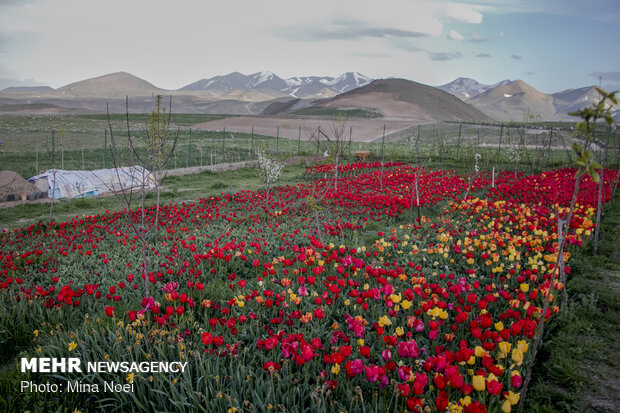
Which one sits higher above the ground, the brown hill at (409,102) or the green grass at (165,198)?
the brown hill at (409,102)

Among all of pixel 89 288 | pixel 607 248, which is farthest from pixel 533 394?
pixel 607 248

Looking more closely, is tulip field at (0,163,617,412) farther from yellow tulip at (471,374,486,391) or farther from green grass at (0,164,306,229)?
green grass at (0,164,306,229)

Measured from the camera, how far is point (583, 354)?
3.44 metres

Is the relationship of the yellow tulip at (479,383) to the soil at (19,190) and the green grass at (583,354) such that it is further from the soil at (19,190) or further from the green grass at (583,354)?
the soil at (19,190)

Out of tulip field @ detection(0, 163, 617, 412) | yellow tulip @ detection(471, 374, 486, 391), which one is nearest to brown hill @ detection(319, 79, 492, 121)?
tulip field @ detection(0, 163, 617, 412)

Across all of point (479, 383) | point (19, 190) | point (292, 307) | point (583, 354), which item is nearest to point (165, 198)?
point (19, 190)

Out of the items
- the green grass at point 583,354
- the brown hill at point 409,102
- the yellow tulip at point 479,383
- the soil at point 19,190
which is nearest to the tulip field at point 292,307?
the yellow tulip at point 479,383

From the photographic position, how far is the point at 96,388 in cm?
279

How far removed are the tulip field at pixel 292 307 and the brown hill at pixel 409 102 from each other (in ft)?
293

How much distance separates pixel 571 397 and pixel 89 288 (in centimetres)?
419

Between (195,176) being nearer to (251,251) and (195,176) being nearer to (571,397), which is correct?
(251,251)

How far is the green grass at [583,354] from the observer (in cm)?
292

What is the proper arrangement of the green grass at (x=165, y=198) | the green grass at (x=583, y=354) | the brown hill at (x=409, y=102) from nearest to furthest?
the green grass at (x=583, y=354) → the green grass at (x=165, y=198) → the brown hill at (x=409, y=102)

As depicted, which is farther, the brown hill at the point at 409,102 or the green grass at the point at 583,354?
the brown hill at the point at 409,102
